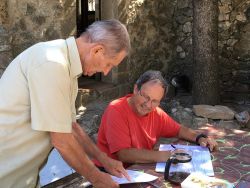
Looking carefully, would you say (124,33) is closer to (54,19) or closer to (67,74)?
(67,74)

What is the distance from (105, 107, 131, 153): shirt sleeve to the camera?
246cm

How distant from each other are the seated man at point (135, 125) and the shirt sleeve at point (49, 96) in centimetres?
82

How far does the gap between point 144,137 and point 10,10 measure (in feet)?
9.00

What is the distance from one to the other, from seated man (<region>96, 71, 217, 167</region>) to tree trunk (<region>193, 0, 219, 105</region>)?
3.01m

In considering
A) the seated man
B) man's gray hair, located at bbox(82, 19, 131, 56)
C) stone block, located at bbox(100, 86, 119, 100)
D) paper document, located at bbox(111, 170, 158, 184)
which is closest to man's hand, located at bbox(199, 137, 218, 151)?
the seated man

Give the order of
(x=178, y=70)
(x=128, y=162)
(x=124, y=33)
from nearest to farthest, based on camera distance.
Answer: (x=124, y=33) → (x=128, y=162) → (x=178, y=70)

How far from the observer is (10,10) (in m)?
4.64

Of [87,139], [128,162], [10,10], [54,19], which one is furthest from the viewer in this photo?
[54,19]

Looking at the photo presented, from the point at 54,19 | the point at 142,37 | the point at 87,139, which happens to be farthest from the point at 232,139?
the point at 142,37

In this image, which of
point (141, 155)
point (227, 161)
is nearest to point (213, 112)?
point (227, 161)

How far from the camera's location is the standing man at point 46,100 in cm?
165

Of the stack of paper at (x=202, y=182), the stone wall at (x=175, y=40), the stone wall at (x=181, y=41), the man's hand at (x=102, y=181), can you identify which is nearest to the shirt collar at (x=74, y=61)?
the man's hand at (x=102, y=181)

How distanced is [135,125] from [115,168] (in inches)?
19.9

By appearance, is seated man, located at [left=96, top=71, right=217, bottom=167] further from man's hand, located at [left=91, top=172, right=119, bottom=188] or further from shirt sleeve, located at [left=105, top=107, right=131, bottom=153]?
man's hand, located at [left=91, top=172, right=119, bottom=188]
